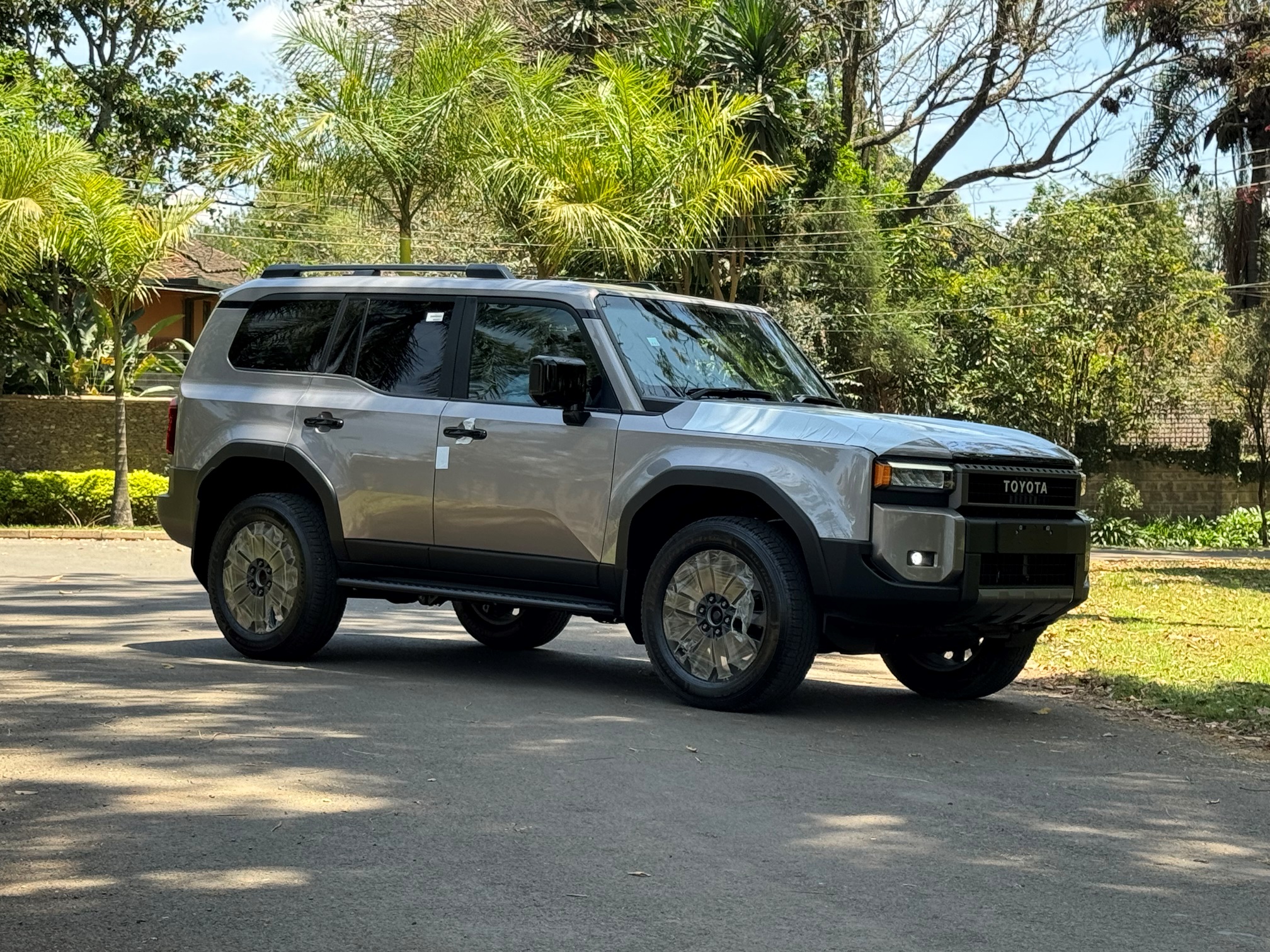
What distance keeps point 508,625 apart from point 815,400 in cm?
297

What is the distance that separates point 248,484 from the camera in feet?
35.3

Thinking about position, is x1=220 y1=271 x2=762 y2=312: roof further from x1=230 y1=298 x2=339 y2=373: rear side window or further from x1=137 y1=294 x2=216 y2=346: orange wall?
x1=137 y1=294 x2=216 y2=346: orange wall

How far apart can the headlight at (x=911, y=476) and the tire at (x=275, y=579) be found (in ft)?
11.6

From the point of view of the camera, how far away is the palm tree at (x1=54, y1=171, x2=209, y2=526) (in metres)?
24.6

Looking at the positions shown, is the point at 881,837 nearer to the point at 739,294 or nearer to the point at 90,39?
the point at 739,294

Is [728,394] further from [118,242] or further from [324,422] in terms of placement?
[118,242]

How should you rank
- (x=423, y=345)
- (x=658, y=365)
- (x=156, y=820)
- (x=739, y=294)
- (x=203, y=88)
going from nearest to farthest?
(x=156, y=820)
(x=658, y=365)
(x=423, y=345)
(x=739, y=294)
(x=203, y=88)

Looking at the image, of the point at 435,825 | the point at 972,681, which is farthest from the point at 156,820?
the point at 972,681

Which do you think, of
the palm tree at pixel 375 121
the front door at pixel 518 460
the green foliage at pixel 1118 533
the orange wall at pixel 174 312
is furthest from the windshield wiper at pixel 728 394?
the orange wall at pixel 174 312

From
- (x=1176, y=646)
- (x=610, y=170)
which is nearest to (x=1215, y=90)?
(x=610, y=170)

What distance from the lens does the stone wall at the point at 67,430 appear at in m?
28.8

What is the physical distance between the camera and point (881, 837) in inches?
239

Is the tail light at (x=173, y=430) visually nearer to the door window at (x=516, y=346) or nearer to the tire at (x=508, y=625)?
the tire at (x=508, y=625)

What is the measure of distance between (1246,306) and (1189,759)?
3687 cm
